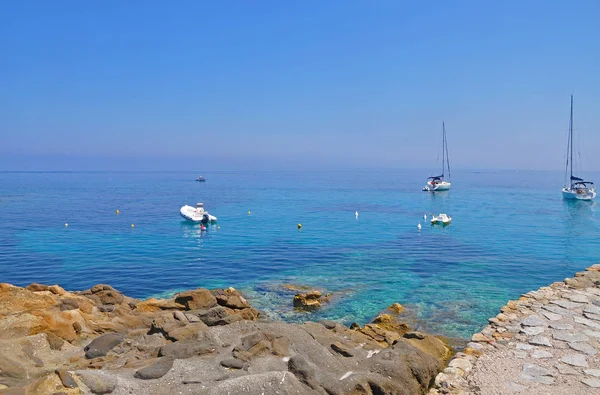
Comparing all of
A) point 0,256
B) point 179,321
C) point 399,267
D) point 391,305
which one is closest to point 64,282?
point 0,256

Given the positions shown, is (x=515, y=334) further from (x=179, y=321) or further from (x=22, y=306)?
(x=22, y=306)

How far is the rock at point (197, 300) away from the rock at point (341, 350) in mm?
7515

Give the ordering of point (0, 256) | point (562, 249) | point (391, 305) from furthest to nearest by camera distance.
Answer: point (562, 249)
point (0, 256)
point (391, 305)

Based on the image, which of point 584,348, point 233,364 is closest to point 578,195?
point 584,348

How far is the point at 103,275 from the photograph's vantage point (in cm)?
2884

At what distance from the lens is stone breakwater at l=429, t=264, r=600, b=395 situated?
8.69 m

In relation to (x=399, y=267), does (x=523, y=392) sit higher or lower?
higher

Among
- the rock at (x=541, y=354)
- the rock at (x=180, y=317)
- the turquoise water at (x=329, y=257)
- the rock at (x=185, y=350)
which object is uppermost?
the rock at (x=541, y=354)

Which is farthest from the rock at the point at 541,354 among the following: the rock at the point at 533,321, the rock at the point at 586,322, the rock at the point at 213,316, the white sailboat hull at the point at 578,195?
the white sailboat hull at the point at 578,195

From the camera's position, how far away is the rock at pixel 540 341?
10484 millimetres

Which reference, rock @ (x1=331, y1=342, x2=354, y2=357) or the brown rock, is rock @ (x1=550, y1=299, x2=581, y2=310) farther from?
the brown rock

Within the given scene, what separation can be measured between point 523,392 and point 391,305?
12.8 meters

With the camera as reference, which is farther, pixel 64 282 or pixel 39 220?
pixel 39 220

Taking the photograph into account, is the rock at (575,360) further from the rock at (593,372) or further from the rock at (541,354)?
the rock at (541,354)
